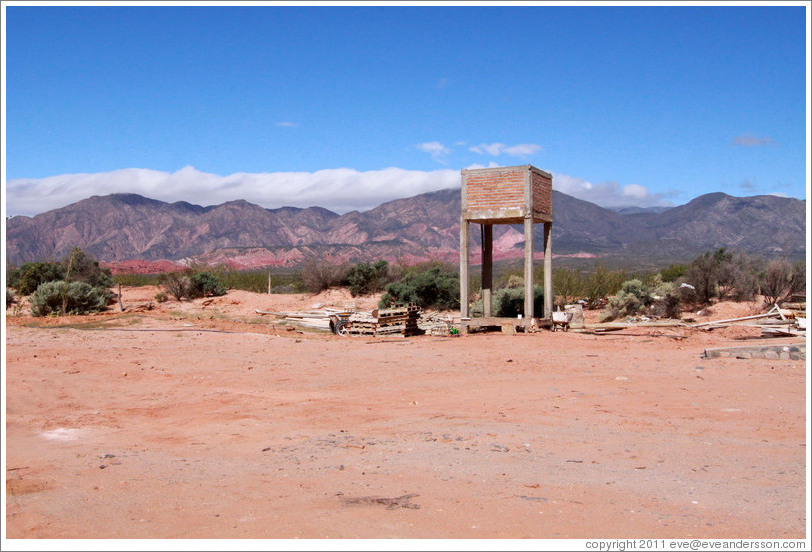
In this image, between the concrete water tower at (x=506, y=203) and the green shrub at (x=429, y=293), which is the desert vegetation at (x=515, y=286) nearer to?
the green shrub at (x=429, y=293)

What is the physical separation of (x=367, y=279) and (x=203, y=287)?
793cm

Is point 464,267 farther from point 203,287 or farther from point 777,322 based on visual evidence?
point 203,287

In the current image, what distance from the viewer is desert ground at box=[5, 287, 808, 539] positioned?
202 inches

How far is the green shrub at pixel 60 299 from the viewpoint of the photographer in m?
25.8

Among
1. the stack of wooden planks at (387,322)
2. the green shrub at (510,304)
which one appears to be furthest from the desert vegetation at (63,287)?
the green shrub at (510,304)

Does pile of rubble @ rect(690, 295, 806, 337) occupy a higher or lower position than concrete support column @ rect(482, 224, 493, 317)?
lower

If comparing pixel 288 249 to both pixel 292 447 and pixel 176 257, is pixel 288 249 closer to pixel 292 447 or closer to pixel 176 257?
pixel 176 257

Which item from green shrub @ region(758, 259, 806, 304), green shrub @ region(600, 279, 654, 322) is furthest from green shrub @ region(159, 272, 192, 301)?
green shrub @ region(758, 259, 806, 304)

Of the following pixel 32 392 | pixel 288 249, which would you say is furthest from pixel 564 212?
pixel 32 392

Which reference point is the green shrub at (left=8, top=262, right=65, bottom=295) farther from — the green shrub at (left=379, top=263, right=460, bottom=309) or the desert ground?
the desert ground

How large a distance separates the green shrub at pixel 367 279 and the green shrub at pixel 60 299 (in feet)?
41.0

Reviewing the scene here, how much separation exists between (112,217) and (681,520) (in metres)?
147

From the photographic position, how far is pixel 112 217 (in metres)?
140

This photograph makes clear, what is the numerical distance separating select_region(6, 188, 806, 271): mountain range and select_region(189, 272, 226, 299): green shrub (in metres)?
66.3
